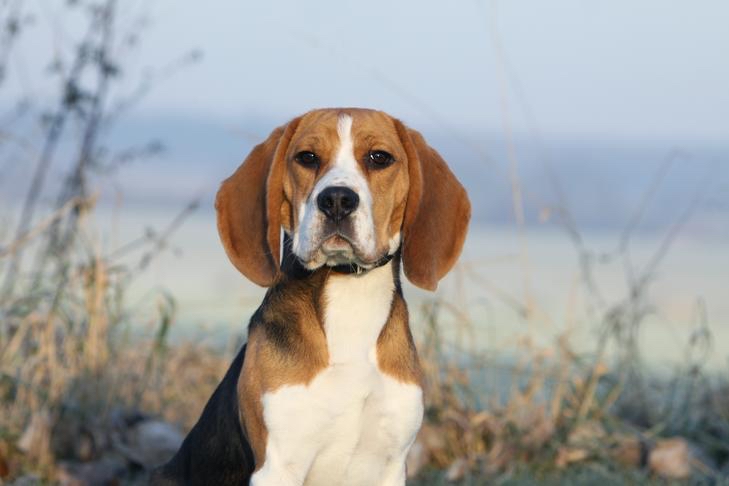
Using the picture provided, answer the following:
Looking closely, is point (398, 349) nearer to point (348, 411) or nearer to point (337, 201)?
point (348, 411)

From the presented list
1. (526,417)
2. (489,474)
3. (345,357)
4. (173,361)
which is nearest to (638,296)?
(526,417)

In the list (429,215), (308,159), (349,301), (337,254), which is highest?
(308,159)

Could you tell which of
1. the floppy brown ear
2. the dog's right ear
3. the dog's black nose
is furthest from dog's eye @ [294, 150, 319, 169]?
the floppy brown ear

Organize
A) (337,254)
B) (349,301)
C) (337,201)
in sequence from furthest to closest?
1. (349,301)
2. (337,254)
3. (337,201)

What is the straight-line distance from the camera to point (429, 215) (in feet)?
16.1

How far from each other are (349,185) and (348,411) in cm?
87

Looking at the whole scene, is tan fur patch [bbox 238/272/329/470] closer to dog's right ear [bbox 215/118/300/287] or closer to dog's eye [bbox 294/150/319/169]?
dog's right ear [bbox 215/118/300/287]

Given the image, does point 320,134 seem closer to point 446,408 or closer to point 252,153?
point 252,153

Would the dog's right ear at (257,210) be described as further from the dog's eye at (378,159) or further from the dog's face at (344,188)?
the dog's eye at (378,159)

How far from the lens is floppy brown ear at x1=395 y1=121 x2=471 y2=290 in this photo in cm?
489

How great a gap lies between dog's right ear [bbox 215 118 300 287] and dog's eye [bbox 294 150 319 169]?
0.40 ft

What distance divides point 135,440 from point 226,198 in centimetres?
263

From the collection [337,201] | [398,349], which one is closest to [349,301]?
[398,349]

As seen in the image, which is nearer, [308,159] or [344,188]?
[344,188]
